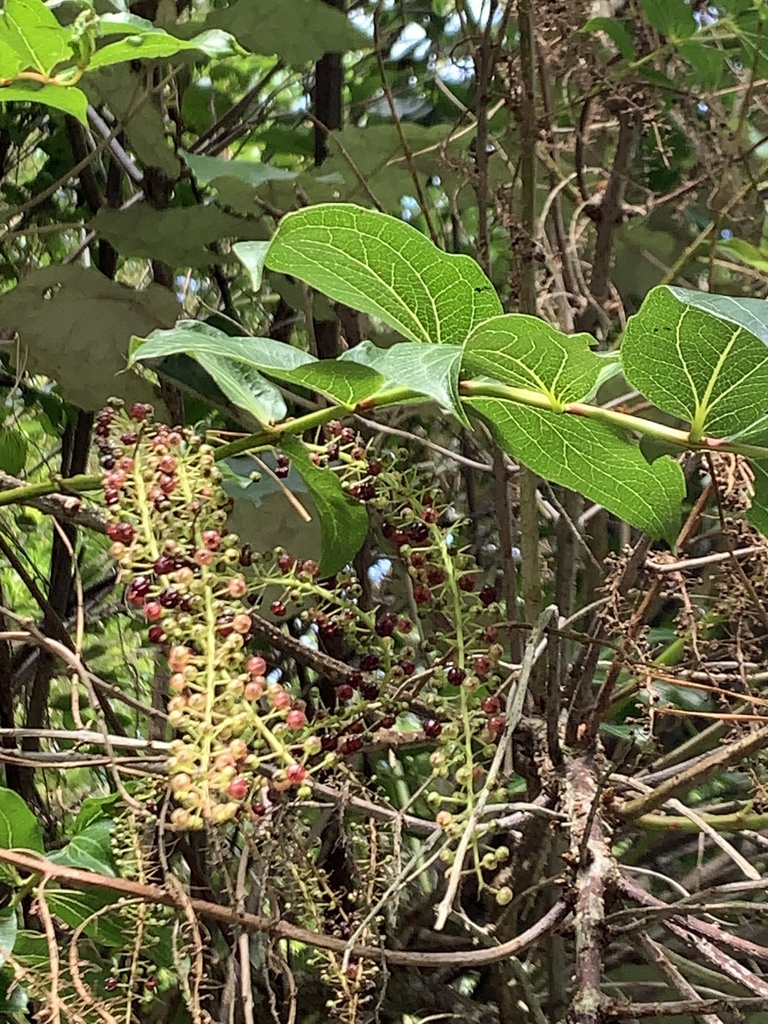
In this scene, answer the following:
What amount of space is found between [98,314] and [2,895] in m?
0.43

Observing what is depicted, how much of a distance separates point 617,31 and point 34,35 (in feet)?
1.44

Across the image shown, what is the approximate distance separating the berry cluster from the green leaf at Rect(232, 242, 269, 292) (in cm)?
10

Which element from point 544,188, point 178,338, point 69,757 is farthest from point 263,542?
point 544,188

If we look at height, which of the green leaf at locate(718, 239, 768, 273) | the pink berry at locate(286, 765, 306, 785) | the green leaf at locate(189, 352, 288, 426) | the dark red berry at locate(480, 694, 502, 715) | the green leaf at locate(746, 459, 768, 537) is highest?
the green leaf at locate(189, 352, 288, 426)

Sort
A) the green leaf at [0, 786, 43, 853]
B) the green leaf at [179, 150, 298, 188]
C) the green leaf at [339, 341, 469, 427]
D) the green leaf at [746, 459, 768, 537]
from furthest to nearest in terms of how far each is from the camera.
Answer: the green leaf at [179, 150, 298, 188] → the green leaf at [0, 786, 43, 853] → the green leaf at [746, 459, 768, 537] → the green leaf at [339, 341, 469, 427]

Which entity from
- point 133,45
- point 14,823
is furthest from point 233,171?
point 14,823

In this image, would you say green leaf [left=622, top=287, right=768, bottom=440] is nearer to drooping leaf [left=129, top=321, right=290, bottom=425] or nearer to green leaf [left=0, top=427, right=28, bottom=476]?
drooping leaf [left=129, top=321, right=290, bottom=425]

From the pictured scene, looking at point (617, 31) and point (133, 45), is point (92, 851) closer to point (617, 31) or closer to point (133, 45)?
point (133, 45)

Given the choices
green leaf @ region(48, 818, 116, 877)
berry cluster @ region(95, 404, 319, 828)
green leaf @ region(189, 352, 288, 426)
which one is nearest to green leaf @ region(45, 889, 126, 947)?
green leaf @ region(48, 818, 116, 877)

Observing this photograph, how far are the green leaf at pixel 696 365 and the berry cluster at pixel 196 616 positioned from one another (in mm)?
161

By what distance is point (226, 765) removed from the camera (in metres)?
0.29

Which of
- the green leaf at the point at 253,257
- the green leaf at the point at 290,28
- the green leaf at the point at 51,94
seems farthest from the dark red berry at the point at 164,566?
the green leaf at the point at 290,28

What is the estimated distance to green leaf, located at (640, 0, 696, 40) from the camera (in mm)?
637

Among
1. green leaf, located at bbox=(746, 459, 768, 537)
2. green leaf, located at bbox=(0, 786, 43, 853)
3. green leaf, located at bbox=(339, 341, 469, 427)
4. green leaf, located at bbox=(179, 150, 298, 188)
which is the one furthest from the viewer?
green leaf, located at bbox=(179, 150, 298, 188)
